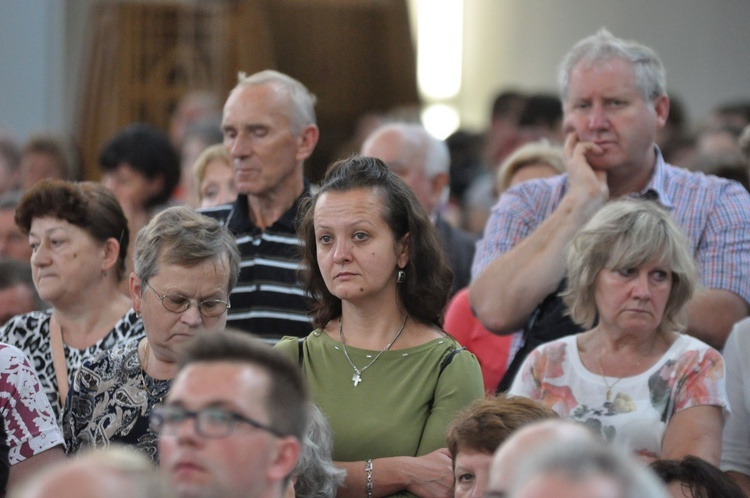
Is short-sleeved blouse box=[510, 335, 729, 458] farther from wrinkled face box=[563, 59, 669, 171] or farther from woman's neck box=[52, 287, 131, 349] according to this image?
woman's neck box=[52, 287, 131, 349]

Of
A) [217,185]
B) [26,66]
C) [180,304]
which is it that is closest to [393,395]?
[180,304]

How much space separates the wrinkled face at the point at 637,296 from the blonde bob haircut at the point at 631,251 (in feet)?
0.08

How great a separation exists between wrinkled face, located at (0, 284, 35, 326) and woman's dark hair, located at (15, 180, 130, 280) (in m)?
0.58

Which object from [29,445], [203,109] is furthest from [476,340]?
[203,109]

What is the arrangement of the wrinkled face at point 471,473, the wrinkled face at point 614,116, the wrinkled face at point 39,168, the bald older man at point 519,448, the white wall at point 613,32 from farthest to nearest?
the white wall at point 613,32
the wrinkled face at point 39,168
the wrinkled face at point 614,116
the wrinkled face at point 471,473
the bald older man at point 519,448

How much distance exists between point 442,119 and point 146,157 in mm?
8328

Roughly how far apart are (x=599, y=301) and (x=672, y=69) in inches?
275

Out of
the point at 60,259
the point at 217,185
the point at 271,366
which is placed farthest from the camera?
the point at 217,185

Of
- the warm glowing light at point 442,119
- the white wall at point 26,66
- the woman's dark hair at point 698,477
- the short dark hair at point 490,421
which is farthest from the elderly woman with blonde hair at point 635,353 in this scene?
the warm glowing light at point 442,119

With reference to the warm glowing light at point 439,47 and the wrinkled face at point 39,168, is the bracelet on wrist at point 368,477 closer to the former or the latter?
the wrinkled face at point 39,168

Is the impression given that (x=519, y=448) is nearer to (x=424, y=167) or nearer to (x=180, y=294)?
(x=180, y=294)

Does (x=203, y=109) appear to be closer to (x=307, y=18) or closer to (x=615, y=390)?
(x=307, y=18)

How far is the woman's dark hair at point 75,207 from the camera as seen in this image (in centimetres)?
403

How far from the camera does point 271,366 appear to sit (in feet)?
7.92
